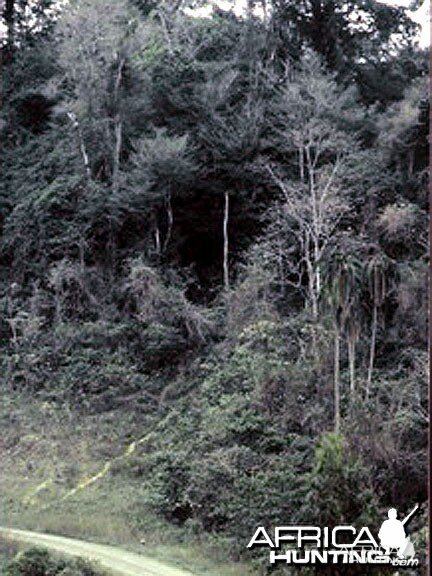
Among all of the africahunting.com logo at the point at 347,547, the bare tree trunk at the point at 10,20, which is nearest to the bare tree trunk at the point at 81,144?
the bare tree trunk at the point at 10,20

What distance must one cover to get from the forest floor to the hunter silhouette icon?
0.66 metres

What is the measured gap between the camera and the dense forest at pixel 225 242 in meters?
5.10

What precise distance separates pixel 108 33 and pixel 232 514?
353 centimetres

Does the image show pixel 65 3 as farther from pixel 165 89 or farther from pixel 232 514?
pixel 232 514

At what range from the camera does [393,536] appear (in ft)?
11.1

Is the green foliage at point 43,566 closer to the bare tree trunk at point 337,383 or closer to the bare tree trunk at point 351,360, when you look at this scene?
the bare tree trunk at point 337,383

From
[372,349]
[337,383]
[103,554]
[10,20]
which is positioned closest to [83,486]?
[103,554]

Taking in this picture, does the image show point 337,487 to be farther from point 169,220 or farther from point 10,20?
point 10,20

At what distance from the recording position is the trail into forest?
4.15m

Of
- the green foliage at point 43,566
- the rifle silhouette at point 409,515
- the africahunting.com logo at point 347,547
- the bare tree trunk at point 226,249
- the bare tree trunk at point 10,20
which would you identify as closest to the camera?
the africahunting.com logo at point 347,547

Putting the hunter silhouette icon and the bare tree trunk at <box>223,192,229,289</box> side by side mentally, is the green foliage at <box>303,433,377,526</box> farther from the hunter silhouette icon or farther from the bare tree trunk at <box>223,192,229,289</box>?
the bare tree trunk at <box>223,192,229,289</box>

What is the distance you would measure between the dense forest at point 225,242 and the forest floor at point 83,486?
0.08 metres

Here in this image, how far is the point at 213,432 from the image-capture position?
5.23m

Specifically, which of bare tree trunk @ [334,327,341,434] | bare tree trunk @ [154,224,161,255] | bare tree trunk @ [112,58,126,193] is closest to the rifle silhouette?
bare tree trunk @ [334,327,341,434]
